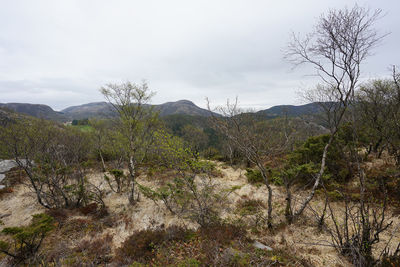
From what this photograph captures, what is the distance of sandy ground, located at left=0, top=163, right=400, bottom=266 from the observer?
195 inches

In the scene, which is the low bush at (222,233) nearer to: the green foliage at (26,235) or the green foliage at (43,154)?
the green foliage at (26,235)

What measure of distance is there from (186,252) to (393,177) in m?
10.6

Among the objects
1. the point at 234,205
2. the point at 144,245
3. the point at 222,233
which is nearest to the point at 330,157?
the point at 234,205

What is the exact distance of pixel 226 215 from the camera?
8.01 meters

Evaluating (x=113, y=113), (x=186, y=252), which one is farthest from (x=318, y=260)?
(x=113, y=113)

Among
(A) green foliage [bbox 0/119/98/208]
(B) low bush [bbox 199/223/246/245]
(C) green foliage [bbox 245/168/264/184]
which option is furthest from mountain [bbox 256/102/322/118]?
(A) green foliage [bbox 0/119/98/208]

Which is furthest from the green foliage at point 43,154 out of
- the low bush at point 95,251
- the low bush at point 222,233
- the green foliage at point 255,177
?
the green foliage at point 255,177

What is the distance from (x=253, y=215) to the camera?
7.72 m

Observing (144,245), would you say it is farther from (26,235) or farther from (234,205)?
(234,205)

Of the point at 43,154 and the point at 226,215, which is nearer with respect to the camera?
the point at 226,215

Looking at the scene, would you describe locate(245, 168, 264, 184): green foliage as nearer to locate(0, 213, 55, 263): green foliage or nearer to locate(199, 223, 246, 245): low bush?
locate(199, 223, 246, 245): low bush

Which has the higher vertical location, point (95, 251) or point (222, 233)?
point (222, 233)

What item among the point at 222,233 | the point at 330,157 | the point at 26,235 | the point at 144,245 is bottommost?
the point at 144,245

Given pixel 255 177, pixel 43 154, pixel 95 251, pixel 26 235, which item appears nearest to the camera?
pixel 26 235
